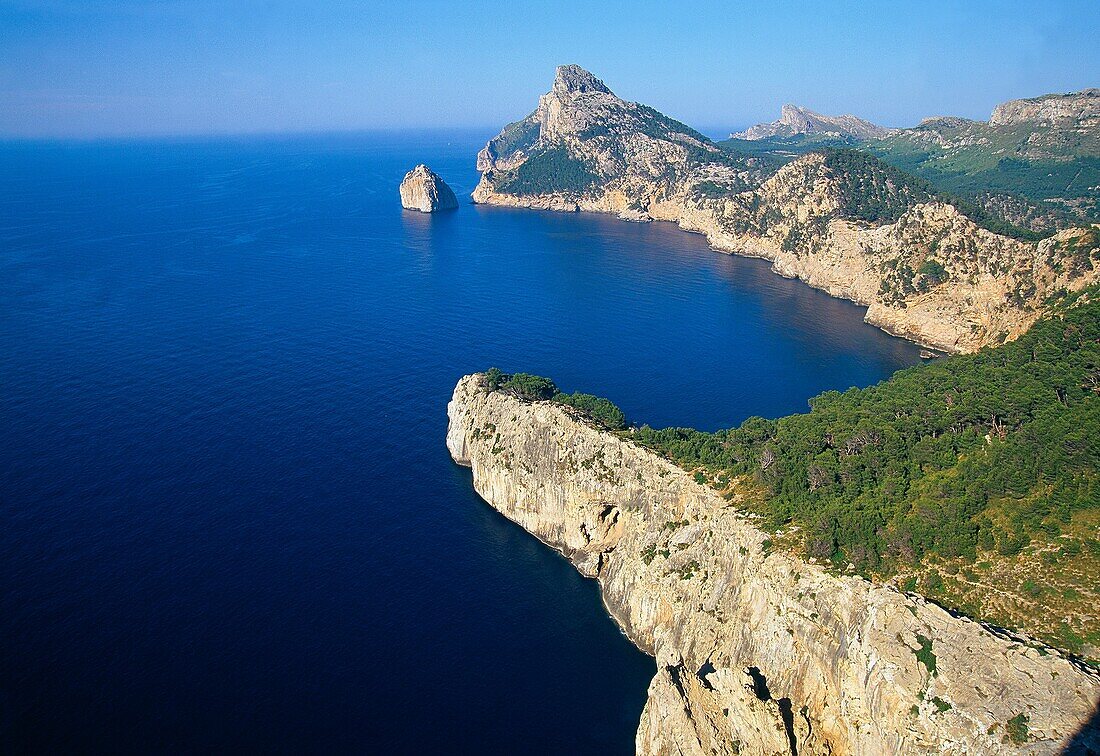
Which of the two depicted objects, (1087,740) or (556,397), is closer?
(1087,740)

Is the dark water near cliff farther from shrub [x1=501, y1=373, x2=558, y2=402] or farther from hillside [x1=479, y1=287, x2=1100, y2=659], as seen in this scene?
hillside [x1=479, y1=287, x2=1100, y2=659]

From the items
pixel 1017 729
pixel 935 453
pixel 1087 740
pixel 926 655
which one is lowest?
pixel 1017 729

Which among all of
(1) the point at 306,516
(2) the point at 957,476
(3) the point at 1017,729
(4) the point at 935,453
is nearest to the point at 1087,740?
(3) the point at 1017,729

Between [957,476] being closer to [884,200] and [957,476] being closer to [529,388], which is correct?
[529,388]

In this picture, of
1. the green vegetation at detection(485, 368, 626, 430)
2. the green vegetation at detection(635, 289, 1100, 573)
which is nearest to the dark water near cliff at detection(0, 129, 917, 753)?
the green vegetation at detection(485, 368, 626, 430)

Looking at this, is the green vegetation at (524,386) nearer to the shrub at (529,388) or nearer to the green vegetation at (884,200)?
the shrub at (529,388)

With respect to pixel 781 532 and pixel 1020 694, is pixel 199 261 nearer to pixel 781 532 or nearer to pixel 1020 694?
pixel 781 532

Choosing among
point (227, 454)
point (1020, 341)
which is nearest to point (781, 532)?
point (1020, 341)

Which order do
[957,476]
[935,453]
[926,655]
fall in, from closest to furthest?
[926,655] → [957,476] → [935,453]
